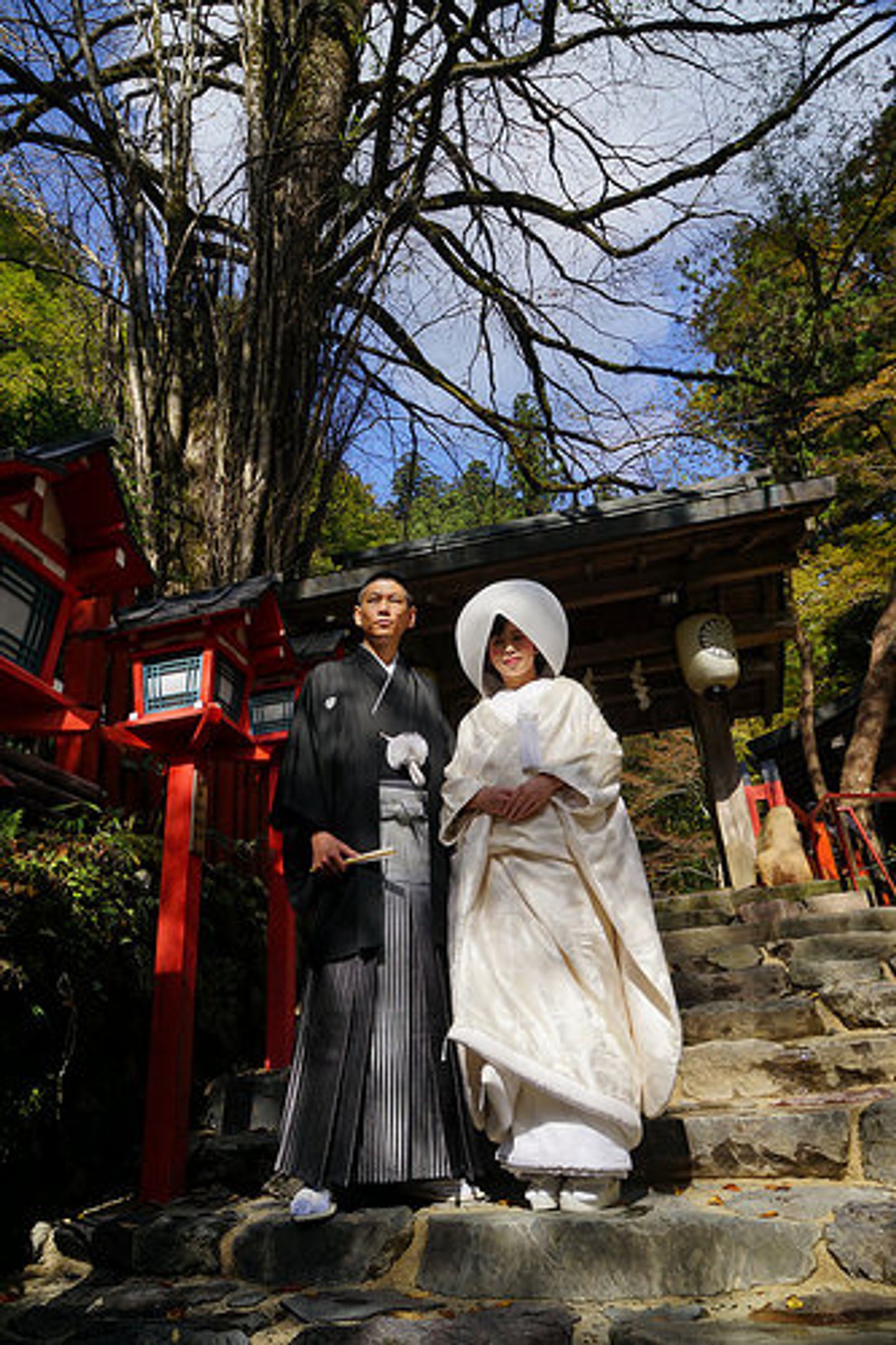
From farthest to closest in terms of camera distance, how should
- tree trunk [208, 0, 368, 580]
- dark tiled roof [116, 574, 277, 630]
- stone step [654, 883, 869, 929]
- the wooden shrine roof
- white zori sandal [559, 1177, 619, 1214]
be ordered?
1. tree trunk [208, 0, 368, 580]
2. the wooden shrine roof
3. stone step [654, 883, 869, 929]
4. dark tiled roof [116, 574, 277, 630]
5. white zori sandal [559, 1177, 619, 1214]

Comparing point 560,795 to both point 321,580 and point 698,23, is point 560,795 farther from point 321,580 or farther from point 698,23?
point 698,23

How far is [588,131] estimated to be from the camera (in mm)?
9742

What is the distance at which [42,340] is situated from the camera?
1152cm

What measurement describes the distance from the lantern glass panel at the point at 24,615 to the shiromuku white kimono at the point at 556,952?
1.45m

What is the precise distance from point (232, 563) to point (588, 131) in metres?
7.16

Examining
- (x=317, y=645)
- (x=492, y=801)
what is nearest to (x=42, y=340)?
(x=317, y=645)

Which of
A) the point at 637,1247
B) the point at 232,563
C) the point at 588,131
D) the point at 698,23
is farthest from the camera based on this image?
the point at 588,131

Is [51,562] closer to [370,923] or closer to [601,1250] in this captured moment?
[370,923]

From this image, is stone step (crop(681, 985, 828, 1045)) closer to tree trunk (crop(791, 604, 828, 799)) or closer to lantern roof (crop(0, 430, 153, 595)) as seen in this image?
lantern roof (crop(0, 430, 153, 595))

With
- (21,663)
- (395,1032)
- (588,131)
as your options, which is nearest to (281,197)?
(588,131)

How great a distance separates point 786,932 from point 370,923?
350cm

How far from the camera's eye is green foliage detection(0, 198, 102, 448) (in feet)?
21.2

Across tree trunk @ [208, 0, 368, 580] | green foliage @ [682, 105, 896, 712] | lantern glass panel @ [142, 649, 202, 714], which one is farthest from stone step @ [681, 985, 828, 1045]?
green foliage @ [682, 105, 896, 712]

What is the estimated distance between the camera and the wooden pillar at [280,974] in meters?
4.65
